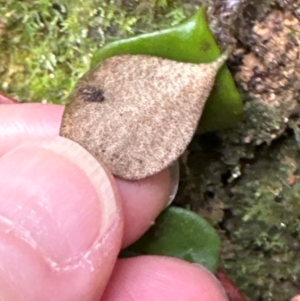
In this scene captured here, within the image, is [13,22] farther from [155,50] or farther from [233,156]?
[233,156]

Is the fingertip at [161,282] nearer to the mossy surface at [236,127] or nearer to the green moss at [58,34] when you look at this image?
the mossy surface at [236,127]

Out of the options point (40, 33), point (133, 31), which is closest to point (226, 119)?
point (133, 31)

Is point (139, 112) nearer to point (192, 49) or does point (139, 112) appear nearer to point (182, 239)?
point (192, 49)

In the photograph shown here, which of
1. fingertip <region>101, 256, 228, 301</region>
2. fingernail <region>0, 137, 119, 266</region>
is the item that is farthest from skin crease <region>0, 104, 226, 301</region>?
fingertip <region>101, 256, 228, 301</region>

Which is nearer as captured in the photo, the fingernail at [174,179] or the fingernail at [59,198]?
the fingernail at [59,198]

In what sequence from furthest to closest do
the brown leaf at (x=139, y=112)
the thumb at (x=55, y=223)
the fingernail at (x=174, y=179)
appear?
the fingernail at (x=174, y=179)
the brown leaf at (x=139, y=112)
the thumb at (x=55, y=223)

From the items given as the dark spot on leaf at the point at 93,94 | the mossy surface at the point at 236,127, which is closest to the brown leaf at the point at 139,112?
the dark spot on leaf at the point at 93,94
